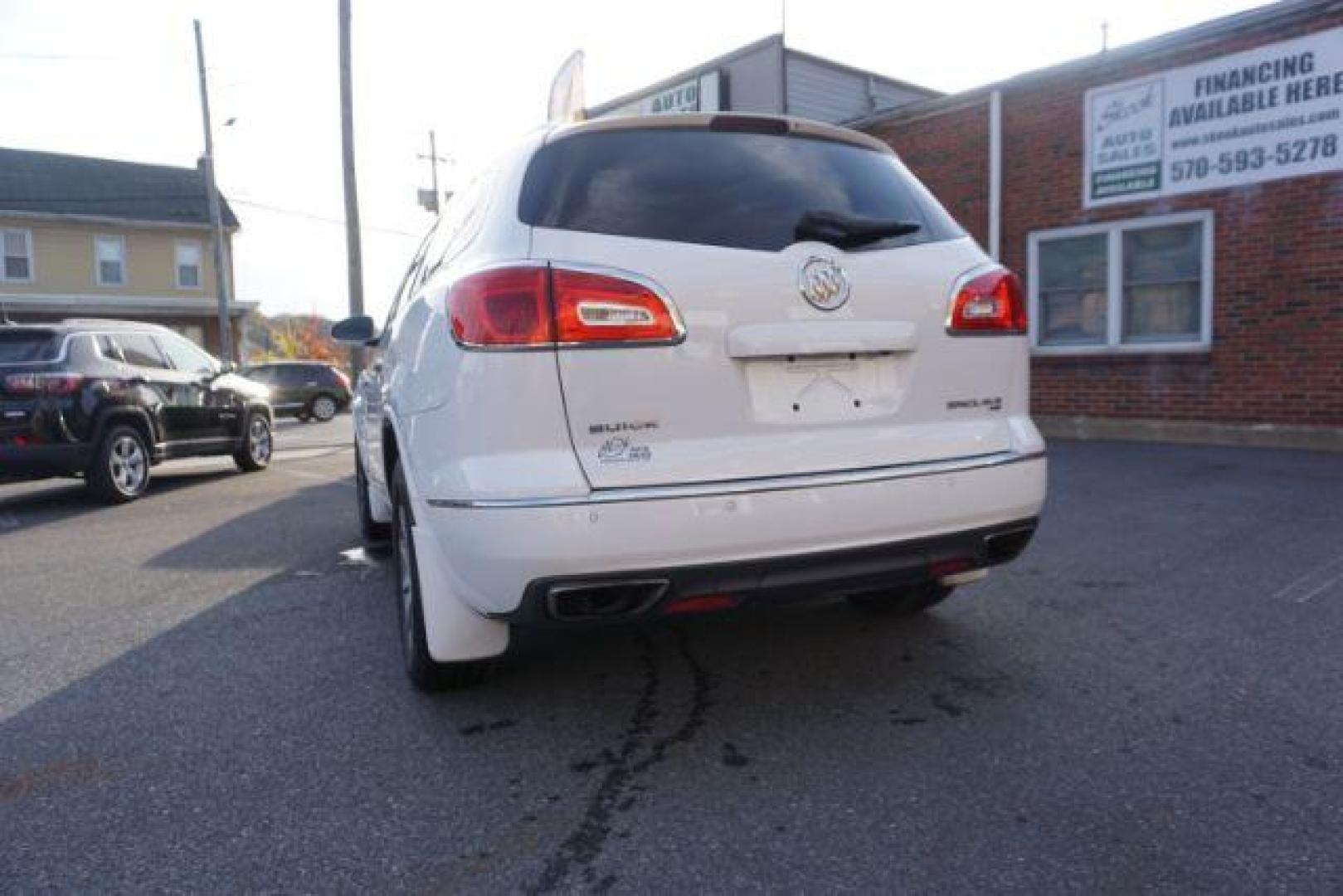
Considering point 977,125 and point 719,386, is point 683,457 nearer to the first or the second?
point 719,386

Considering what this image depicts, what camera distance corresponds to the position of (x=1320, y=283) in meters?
8.91

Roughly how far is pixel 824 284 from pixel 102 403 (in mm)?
7478

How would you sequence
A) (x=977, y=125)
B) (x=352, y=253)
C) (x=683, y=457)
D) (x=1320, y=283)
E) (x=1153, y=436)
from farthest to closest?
1. (x=352, y=253)
2. (x=977, y=125)
3. (x=1153, y=436)
4. (x=1320, y=283)
5. (x=683, y=457)

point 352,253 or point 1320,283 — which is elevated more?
point 352,253

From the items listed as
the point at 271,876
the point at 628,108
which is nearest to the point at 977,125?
the point at 628,108

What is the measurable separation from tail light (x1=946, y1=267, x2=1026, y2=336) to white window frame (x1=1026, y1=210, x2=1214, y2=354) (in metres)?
7.98

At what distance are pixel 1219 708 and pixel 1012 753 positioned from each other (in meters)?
0.77

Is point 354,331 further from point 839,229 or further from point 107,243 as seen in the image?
point 107,243

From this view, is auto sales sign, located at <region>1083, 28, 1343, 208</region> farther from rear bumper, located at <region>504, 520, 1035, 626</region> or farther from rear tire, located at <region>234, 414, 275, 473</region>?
rear tire, located at <region>234, 414, 275, 473</region>

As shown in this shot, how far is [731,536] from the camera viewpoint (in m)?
2.48

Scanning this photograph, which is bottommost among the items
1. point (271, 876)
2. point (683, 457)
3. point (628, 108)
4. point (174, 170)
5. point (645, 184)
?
point (271, 876)

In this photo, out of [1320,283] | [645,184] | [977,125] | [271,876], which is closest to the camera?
[271,876]

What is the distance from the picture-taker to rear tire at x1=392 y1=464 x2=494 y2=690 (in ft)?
10.1

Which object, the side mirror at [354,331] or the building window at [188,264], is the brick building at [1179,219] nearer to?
the side mirror at [354,331]
